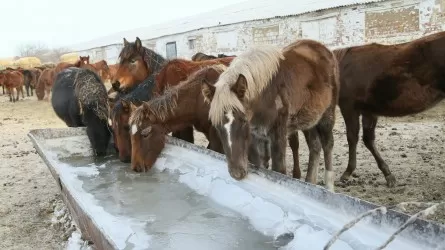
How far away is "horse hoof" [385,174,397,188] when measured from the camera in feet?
17.3

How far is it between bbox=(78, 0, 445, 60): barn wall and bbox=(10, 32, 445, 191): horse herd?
19.5 feet

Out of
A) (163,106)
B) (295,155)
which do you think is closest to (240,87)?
(163,106)

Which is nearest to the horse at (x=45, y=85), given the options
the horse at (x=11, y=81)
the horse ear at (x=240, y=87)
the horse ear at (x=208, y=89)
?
the horse at (x=11, y=81)

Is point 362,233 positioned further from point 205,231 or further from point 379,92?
point 379,92

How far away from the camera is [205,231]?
3.28 metres

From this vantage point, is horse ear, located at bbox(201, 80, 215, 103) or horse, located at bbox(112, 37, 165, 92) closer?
horse ear, located at bbox(201, 80, 215, 103)

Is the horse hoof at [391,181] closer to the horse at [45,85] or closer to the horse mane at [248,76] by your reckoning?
the horse mane at [248,76]

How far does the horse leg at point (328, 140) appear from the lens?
5199 millimetres

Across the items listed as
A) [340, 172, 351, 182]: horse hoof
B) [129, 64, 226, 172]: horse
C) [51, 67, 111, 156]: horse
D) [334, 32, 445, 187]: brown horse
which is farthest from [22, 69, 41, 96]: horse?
[340, 172, 351, 182]: horse hoof

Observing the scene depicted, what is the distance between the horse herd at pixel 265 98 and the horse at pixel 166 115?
0.04 feet

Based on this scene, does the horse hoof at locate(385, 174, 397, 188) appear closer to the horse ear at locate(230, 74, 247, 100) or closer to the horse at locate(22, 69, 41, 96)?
the horse ear at locate(230, 74, 247, 100)

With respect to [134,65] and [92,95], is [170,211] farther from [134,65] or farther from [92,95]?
[134,65]

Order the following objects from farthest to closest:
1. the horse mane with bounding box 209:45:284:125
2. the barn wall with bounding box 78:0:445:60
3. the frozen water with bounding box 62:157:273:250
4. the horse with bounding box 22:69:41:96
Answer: the horse with bounding box 22:69:41:96, the barn wall with bounding box 78:0:445:60, the horse mane with bounding box 209:45:284:125, the frozen water with bounding box 62:157:273:250

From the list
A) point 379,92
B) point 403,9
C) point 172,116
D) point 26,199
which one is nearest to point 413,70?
point 379,92
